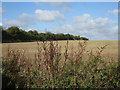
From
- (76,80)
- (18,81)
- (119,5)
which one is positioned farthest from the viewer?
(119,5)

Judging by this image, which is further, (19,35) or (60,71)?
(19,35)

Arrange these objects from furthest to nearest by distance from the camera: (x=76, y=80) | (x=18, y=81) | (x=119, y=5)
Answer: (x=119, y=5)
(x=18, y=81)
(x=76, y=80)

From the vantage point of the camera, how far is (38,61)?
3.98 m

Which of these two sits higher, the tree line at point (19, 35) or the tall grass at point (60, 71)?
the tree line at point (19, 35)

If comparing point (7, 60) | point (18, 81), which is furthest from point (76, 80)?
point (7, 60)

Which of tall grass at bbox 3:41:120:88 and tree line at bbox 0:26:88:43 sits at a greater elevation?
tree line at bbox 0:26:88:43

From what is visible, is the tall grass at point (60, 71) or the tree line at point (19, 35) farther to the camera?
the tree line at point (19, 35)

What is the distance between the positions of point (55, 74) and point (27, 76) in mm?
627

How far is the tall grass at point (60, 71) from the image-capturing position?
3.52 m

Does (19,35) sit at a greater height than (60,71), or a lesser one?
greater

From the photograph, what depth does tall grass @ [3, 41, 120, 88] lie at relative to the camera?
11.6 feet

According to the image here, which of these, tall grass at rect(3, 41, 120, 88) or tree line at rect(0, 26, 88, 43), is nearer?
tall grass at rect(3, 41, 120, 88)

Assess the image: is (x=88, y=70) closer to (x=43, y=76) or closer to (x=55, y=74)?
(x=55, y=74)

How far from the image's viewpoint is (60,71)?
3.70 meters
